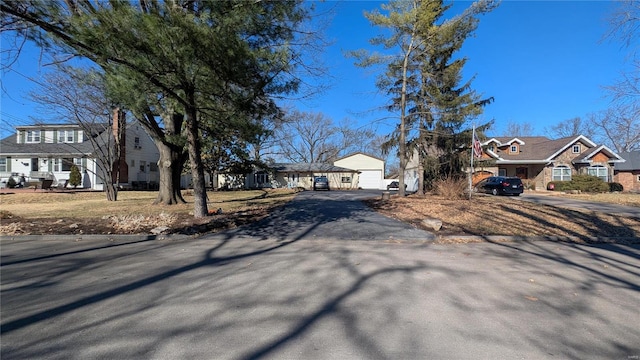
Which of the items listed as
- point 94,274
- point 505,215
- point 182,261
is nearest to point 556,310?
point 182,261

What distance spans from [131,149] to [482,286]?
37.4 meters

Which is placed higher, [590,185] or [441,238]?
[590,185]

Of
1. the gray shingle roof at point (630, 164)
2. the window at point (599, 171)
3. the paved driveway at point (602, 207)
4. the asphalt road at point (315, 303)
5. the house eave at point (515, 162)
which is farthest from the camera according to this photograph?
the gray shingle roof at point (630, 164)

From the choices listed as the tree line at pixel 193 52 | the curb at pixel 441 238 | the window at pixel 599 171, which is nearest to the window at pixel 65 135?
the tree line at pixel 193 52

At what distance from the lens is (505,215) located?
1216 cm

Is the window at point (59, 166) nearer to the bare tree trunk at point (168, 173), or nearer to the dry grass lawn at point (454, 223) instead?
the bare tree trunk at point (168, 173)

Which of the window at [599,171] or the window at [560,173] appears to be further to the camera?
the window at [560,173]

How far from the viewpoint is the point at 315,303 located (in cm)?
427

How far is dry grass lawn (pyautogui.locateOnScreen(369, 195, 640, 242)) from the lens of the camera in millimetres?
9727

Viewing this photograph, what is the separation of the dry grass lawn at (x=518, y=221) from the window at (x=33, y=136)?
116 ft

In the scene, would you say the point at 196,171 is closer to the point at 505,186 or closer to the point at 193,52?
the point at 193,52

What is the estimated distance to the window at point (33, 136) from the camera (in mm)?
32688

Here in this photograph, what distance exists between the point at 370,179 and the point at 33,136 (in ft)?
123

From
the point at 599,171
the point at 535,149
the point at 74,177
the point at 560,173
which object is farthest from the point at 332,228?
the point at 535,149
